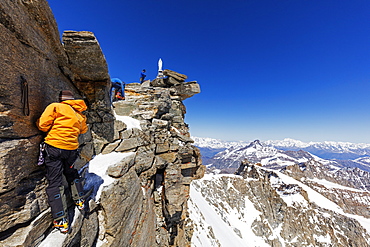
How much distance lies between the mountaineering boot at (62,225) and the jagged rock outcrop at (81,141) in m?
0.27

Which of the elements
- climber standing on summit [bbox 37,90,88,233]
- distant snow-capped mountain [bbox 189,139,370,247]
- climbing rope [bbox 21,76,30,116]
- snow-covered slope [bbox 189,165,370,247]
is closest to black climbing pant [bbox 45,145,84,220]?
climber standing on summit [bbox 37,90,88,233]

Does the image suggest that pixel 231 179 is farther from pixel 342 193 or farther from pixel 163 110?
pixel 342 193

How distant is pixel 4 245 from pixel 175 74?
1828 centimetres

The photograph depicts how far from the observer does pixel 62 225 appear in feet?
15.4

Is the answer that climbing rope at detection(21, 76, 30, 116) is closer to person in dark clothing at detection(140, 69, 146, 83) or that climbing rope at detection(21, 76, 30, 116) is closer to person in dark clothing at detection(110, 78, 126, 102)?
person in dark clothing at detection(110, 78, 126, 102)

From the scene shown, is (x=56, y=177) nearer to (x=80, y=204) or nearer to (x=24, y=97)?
(x=80, y=204)

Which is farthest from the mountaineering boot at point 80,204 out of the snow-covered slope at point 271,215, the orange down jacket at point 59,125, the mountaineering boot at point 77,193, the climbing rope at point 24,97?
the snow-covered slope at point 271,215

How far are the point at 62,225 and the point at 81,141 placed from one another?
4545 mm

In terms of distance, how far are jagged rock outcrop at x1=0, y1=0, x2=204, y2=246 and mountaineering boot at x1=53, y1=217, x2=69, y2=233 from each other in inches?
10.5

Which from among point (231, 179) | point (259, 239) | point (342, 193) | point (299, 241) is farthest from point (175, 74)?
point (342, 193)

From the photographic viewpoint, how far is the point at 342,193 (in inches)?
3947

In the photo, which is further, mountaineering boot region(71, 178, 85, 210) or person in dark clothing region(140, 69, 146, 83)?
person in dark clothing region(140, 69, 146, 83)

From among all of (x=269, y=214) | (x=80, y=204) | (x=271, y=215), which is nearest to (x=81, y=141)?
(x=80, y=204)

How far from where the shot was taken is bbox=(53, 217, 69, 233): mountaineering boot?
4.70 m
